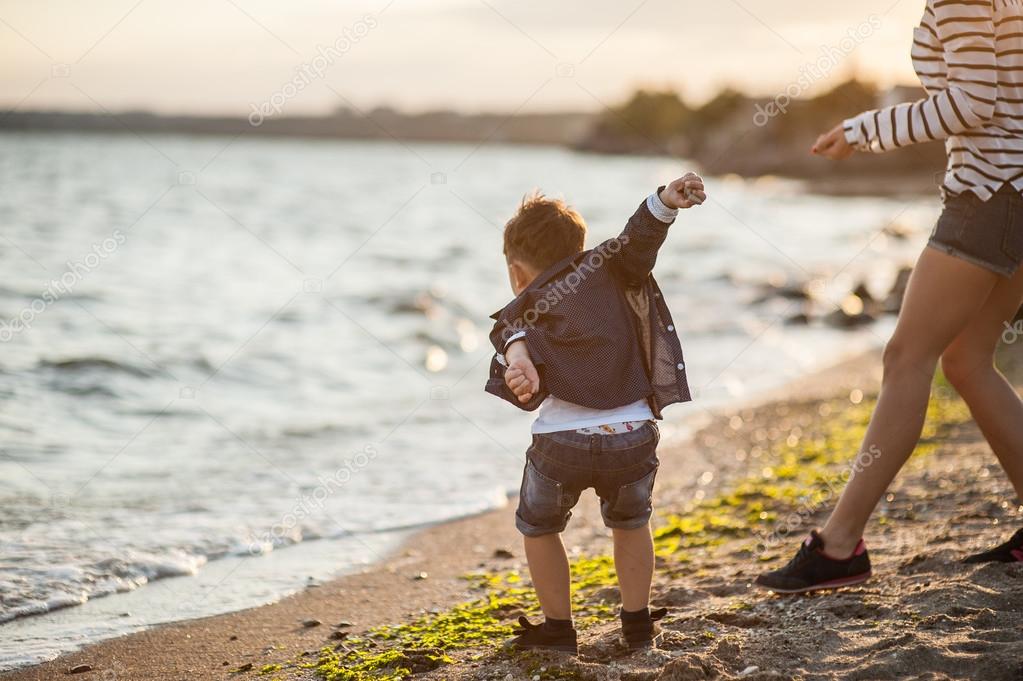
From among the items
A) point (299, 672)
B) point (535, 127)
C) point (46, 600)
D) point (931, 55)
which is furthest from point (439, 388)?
point (535, 127)

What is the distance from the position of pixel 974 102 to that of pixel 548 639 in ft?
6.80

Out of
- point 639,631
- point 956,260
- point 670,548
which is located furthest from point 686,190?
point 670,548

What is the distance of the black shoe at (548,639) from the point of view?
315 centimetres

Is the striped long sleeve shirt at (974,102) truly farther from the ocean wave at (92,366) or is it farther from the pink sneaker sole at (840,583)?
the ocean wave at (92,366)

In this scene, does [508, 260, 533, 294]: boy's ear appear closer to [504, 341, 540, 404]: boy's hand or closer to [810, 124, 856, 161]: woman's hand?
[504, 341, 540, 404]: boy's hand

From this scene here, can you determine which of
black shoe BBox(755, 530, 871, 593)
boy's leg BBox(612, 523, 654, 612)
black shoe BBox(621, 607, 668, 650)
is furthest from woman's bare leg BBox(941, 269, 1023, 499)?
black shoe BBox(621, 607, 668, 650)

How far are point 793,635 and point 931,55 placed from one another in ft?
6.03

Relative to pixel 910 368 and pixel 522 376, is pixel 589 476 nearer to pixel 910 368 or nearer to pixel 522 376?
pixel 522 376

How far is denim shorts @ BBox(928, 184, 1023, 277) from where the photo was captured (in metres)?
2.96

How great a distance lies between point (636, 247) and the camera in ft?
9.98

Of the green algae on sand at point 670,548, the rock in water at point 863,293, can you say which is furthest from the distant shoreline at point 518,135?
the green algae on sand at point 670,548

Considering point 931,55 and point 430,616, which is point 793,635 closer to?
point 430,616

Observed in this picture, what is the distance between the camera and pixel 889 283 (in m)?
16.7

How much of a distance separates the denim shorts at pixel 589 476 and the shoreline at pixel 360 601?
1058 millimetres
